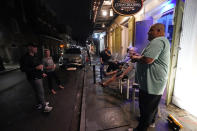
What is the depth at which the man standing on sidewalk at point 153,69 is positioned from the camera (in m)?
1.41

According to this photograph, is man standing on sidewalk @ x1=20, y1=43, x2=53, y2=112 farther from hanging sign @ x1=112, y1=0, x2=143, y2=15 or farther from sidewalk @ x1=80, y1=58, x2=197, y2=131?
hanging sign @ x1=112, y1=0, x2=143, y2=15

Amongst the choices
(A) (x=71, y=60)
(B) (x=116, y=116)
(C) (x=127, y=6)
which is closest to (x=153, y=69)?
(B) (x=116, y=116)

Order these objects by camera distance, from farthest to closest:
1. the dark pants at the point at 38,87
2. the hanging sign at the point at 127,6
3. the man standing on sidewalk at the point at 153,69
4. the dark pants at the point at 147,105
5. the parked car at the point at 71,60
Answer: the parked car at the point at 71,60 < the hanging sign at the point at 127,6 < the dark pants at the point at 38,87 < the dark pants at the point at 147,105 < the man standing on sidewalk at the point at 153,69

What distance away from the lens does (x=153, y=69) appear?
1.50 meters

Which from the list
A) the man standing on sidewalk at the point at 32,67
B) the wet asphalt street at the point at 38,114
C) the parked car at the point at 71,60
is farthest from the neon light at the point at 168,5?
the parked car at the point at 71,60

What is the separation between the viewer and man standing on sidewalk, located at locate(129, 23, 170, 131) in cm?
141

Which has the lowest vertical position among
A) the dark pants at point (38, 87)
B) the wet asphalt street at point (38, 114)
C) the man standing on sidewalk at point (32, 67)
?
the wet asphalt street at point (38, 114)

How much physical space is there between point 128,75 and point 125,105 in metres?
1.01

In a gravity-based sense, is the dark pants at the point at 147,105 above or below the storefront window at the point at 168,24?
below

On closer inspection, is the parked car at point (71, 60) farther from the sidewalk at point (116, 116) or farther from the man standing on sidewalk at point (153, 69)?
the man standing on sidewalk at point (153, 69)

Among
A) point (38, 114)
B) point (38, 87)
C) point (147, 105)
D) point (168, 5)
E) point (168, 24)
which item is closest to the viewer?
point (147, 105)

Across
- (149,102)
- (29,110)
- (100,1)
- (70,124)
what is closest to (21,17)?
(100,1)

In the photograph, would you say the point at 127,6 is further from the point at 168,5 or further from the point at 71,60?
the point at 71,60

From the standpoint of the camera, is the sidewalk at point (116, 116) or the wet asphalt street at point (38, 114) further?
the wet asphalt street at point (38, 114)
